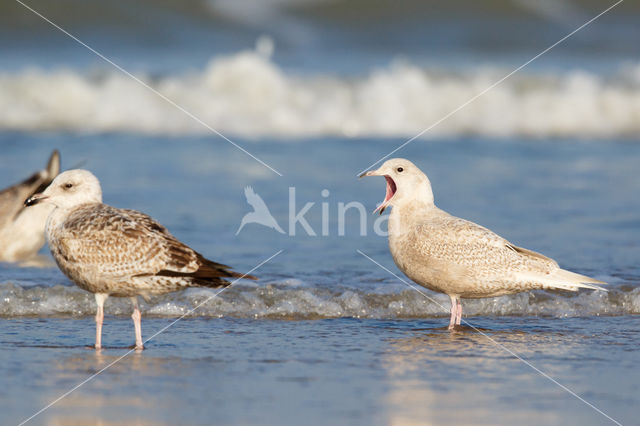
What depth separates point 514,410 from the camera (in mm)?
4105

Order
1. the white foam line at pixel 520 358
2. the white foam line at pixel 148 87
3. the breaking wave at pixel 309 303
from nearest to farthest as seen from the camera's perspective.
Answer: the white foam line at pixel 520 358 → the breaking wave at pixel 309 303 → the white foam line at pixel 148 87

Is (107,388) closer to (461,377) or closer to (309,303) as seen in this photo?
(461,377)

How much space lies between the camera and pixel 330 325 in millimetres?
5945

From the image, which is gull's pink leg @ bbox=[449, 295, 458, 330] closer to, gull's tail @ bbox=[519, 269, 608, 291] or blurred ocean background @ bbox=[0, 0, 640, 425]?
blurred ocean background @ bbox=[0, 0, 640, 425]

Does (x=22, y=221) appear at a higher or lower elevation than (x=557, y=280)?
higher

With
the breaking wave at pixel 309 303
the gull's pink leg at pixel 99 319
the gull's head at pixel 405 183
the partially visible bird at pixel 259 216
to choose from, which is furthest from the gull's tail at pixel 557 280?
the partially visible bird at pixel 259 216

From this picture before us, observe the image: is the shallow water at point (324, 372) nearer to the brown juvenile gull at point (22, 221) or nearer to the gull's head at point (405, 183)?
the gull's head at point (405, 183)

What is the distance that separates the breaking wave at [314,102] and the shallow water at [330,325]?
3.89 metres

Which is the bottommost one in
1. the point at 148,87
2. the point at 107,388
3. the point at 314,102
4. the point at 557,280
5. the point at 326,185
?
the point at 107,388

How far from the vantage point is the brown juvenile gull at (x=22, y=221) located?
7977 millimetres

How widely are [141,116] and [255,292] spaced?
9674 mm

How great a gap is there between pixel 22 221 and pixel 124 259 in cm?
341

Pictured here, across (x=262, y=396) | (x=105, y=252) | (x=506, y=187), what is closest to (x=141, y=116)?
(x=506, y=187)

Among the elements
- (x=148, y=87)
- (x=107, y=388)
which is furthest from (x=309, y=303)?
(x=148, y=87)
